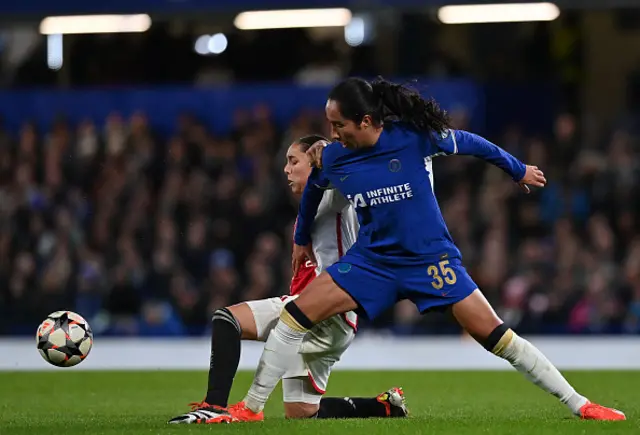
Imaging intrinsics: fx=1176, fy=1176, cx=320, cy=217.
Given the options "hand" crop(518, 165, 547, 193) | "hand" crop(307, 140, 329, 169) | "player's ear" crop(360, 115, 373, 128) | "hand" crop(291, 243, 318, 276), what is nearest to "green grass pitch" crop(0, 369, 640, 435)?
"hand" crop(291, 243, 318, 276)

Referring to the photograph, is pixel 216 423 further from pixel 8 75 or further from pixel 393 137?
pixel 8 75

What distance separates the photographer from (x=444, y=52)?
733 inches

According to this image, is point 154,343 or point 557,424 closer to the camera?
point 557,424

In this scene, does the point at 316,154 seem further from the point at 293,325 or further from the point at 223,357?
the point at 223,357

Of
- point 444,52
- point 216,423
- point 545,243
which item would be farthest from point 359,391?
point 444,52

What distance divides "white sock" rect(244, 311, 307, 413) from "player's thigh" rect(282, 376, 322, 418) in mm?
678

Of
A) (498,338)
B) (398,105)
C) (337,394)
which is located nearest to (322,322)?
(498,338)

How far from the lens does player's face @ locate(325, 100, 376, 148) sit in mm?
6242

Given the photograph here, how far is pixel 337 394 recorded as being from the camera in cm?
942

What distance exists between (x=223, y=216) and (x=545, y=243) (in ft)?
15.0

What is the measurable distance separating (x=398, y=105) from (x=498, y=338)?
1.37 metres

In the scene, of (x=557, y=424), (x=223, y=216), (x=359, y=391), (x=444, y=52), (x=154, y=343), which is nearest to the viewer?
(x=557, y=424)

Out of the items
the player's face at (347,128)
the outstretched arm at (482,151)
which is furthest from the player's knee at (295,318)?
the outstretched arm at (482,151)

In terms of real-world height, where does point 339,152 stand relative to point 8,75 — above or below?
below
